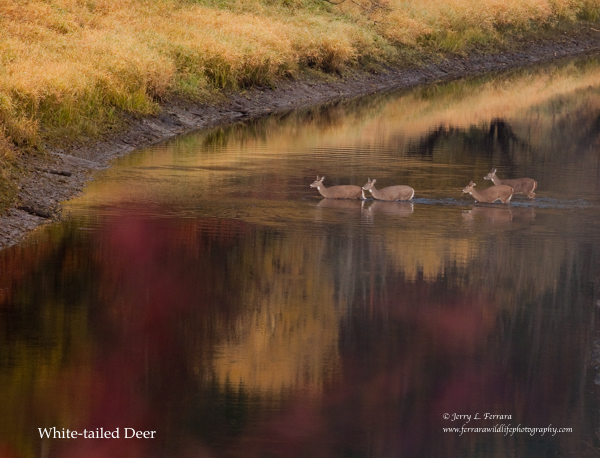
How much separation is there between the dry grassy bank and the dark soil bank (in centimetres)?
39

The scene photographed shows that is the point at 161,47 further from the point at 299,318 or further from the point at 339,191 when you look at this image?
the point at 299,318

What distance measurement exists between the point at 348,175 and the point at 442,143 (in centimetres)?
544

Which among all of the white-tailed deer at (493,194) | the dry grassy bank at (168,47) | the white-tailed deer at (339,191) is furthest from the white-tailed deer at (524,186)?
the dry grassy bank at (168,47)

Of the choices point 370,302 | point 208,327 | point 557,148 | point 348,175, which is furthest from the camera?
point 557,148

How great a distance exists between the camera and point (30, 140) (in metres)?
19.0

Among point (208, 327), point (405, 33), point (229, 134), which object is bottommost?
point (208, 327)

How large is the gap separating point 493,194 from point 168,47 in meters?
13.4

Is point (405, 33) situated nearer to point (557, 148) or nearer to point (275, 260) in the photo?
point (557, 148)

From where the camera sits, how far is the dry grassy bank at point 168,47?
21422 mm

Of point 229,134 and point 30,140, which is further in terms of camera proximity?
point 229,134

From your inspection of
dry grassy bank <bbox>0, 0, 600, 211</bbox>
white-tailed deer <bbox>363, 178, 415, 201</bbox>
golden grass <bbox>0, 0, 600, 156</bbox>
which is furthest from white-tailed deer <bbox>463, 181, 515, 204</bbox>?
golden grass <bbox>0, 0, 600, 156</bbox>

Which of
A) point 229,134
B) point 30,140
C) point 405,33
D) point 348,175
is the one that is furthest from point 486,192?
point 405,33

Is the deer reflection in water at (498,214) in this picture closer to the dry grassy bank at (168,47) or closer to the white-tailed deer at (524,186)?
the white-tailed deer at (524,186)

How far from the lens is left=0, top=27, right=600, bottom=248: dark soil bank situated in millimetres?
16516
